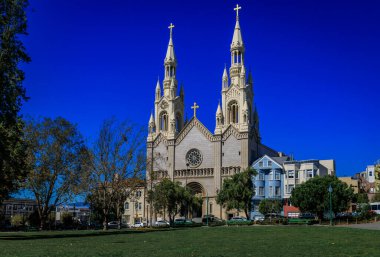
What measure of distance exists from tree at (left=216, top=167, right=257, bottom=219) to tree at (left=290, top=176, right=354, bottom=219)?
26.7ft

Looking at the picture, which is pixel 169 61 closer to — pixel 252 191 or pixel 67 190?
pixel 252 191

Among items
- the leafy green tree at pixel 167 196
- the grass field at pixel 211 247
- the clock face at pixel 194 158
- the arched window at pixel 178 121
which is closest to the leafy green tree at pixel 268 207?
the leafy green tree at pixel 167 196

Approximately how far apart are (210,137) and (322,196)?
35191mm

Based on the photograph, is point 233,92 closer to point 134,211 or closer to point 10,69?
point 134,211

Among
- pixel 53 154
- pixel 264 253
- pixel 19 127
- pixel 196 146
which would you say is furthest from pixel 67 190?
pixel 264 253

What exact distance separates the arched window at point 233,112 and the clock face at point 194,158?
385 inches

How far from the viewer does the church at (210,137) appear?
98.6 m

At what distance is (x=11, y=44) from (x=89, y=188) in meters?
26.4

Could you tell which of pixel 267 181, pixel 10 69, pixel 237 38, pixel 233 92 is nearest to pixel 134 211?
pixel 267 181

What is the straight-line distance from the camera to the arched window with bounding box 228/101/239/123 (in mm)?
103375

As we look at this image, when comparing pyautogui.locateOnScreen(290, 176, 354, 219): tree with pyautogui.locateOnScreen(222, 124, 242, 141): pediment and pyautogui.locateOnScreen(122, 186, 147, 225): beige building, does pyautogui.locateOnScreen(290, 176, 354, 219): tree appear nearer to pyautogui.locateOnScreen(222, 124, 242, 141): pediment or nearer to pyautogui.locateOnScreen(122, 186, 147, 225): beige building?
pyautogui.locateOnScreen(222, 124, 242, 141): pediment

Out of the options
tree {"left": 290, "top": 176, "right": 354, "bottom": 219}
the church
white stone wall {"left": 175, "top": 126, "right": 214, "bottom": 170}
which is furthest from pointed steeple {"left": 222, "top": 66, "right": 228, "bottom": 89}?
tree {"left": 290, "top": 176, "right": 354, "bottom": 219}

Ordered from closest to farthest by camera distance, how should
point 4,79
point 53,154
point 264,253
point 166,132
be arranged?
point 264,253 < point 4,79 < point 53,154 < point 166,132

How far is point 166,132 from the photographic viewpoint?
360ft
